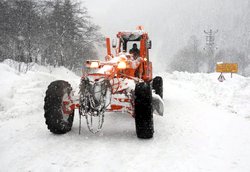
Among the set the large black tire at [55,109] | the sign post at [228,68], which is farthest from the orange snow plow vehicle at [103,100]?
the sign post at [228,68]

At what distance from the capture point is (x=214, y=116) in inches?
334

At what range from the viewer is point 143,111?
566 cm

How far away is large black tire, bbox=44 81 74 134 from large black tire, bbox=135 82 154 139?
1557 millimetres

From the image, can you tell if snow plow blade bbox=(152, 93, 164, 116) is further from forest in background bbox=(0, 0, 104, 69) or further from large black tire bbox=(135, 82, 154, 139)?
forest in background bbox=(0, 0, 104, 69)

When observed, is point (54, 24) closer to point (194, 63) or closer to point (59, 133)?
point (59, 133)

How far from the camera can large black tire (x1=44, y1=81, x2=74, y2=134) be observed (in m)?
5.83

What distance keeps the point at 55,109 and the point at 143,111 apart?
1.78m

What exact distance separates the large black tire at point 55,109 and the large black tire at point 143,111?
5.11 feet

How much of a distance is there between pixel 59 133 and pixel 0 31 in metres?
23.0

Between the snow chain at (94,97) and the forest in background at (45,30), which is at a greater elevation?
the forest in background at (45,30)

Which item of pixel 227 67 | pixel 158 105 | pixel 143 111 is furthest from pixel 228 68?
pixel 143 111

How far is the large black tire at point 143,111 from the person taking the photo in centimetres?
566

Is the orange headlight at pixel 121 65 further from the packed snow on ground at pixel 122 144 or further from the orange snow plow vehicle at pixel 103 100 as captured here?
the packed snow on ground at pixel 122 144

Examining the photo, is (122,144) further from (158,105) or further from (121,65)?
(121,65)
